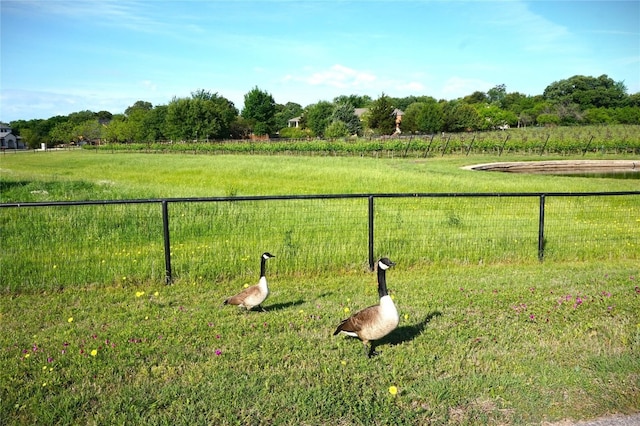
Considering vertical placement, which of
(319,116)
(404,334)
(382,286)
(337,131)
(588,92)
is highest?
(588,92)

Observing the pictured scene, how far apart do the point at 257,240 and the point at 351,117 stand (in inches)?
3766

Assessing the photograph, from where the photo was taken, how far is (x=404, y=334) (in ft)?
19.4

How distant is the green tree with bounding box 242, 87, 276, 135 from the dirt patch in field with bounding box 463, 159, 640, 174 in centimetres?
8303

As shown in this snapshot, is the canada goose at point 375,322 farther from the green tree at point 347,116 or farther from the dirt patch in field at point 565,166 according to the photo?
the green tree at point 347,116

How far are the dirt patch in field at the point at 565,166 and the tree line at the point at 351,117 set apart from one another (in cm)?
4886

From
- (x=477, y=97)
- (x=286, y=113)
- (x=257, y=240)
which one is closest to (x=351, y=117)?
(x=286, y=113)

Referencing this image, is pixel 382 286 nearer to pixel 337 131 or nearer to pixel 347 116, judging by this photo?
pixel 337 131

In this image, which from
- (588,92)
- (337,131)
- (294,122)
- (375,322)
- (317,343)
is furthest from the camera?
(294,122)

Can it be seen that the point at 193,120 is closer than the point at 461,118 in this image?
Yes

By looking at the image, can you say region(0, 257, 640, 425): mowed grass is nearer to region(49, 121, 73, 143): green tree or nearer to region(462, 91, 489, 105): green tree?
region(49, 121, 73, 143): green tree

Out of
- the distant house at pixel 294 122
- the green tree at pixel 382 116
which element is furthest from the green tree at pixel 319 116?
the distant house at pixel 294 122

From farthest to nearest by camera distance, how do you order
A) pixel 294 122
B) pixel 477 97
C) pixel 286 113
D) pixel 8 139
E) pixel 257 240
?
pixel 286 113 → pixel 477 97 → pixel 294 122 → pixel 8 139 → pixel 257 240

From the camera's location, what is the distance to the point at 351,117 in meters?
104

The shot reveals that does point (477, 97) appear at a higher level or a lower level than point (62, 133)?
higher
